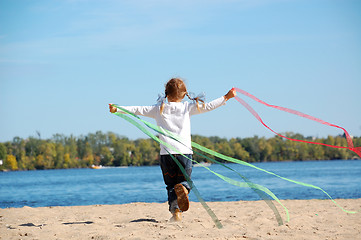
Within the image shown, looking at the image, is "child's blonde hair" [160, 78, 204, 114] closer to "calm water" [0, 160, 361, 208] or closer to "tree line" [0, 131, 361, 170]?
"calm water" [0, 160, 361, 208]

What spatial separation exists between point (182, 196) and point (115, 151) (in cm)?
8844

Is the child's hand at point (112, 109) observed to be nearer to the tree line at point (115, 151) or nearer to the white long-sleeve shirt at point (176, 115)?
the white long-sleeve shirt at point (176, 115)

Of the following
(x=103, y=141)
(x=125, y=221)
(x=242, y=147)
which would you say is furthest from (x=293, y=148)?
(x=125, y=221)

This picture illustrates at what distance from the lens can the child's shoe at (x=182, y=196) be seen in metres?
5.57

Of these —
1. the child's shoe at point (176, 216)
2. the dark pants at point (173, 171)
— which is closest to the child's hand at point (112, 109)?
the dark pants at point (173, 171)

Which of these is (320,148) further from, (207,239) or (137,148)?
(207,239)

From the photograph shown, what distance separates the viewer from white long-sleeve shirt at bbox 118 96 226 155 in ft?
18.9

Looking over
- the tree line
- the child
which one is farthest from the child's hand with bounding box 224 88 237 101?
the tree line

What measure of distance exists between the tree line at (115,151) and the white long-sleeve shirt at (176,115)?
7194 cm

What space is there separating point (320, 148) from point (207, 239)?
9839 centimetres

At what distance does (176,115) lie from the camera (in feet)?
19.3

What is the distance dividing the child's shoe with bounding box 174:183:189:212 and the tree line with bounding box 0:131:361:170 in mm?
72197

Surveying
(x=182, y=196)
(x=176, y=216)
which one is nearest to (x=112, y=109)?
(x=182, y=196)

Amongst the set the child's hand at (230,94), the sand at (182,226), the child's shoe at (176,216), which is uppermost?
the child's hand at (230,94)
